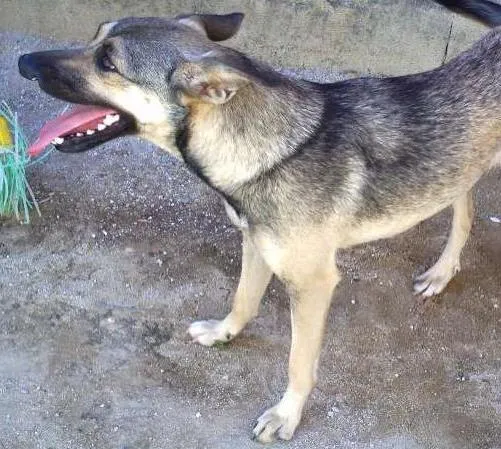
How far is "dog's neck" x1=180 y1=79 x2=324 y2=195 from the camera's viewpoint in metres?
3.20

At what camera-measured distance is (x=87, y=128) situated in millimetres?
3275

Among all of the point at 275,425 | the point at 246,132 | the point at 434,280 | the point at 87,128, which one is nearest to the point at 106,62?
the point at 87,128

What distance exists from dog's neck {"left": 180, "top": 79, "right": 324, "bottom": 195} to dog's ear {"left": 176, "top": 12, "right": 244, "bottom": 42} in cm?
39

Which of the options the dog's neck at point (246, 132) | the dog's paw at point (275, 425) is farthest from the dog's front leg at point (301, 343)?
the dog's neck at point (246, 132)

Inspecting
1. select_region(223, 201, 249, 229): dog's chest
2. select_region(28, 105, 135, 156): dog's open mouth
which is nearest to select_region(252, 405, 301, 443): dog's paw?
select_region(223, 201, 249, 229): dog's chest

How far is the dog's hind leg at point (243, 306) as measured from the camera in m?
3.99

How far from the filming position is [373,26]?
5.78m

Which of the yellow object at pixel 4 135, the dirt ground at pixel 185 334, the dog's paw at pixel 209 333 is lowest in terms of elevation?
the dirt ground at pixel 185 334

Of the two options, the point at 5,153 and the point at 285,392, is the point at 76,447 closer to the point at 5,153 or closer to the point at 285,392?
the point at 285,392

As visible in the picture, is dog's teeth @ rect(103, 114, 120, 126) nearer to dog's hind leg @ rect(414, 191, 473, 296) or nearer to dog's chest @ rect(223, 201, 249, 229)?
dog's chest @ rect(223, 201, 249, 229)

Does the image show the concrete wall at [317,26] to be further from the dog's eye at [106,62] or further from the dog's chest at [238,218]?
the dog's eye at [106,62]

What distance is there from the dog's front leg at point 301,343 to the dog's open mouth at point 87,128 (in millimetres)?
869

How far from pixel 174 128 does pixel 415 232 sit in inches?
85.9

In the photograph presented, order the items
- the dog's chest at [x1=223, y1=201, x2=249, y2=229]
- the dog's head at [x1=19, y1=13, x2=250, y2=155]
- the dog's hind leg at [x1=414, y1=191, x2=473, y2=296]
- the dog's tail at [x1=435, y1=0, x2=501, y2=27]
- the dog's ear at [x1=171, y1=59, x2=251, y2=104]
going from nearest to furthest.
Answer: the dog's ear at [x1=171, y1=59, x2=251, y2=104] < the dog's head at [x1=19, y1=13, x2=250, y2=155] < the dog's chest at [x1=223, y1=201, x2=249, y2=229] < the dog's tail at [x1=435, y1=0, x2=501, y2=27] < the dog's hind leg at [x1=414, y1=191, x2=473, y2=296]
